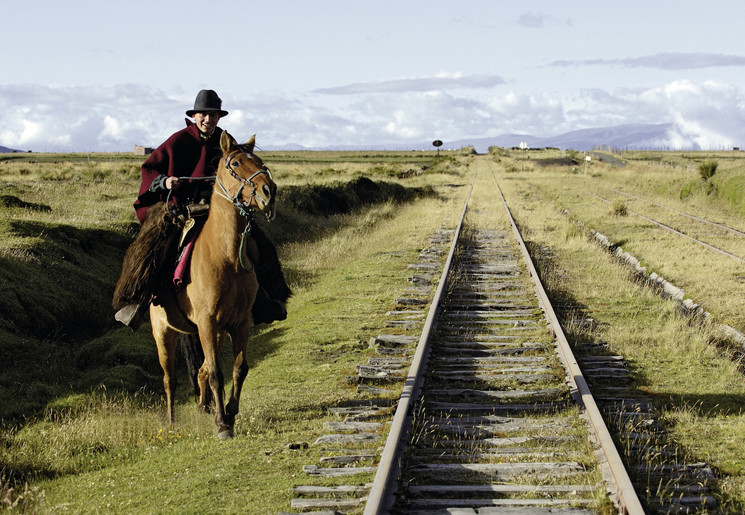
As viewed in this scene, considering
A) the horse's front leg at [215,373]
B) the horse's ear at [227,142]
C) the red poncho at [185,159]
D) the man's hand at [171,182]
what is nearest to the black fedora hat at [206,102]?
the red poncho at [185,159]

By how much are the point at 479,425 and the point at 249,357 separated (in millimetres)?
5103

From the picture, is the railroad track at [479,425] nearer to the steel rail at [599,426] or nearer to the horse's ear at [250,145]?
the steel rail at [599,426]

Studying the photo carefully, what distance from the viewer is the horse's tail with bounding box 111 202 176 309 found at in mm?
6996

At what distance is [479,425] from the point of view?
641 cm

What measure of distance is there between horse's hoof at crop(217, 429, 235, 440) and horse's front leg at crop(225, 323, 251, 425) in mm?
117

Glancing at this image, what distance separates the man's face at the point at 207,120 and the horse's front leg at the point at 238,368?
1.81m

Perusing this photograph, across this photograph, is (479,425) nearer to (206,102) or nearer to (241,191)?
(241,191)

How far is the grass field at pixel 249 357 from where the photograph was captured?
18.8 feet

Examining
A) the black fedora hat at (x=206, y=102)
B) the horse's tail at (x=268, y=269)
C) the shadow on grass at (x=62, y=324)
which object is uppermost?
the black fedora hat at (x=206, y=102)

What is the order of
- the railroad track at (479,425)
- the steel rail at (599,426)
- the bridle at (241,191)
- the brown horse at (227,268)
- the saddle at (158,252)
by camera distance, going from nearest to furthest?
the steel rail at (599,426), the railroad track at (479,425), the bridle at (241,191), the brown horse at (227,268), the saddle at (158,252)

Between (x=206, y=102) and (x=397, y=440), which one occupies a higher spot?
(x=206, y=102)

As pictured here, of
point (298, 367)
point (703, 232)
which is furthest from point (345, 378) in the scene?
point (703, 232)

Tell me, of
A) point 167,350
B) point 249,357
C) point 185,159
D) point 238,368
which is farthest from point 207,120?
point 249,357

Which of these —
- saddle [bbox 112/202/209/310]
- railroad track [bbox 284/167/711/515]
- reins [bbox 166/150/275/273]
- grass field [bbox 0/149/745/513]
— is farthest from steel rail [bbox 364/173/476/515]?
saddle [bbox 112/202/209/310]
